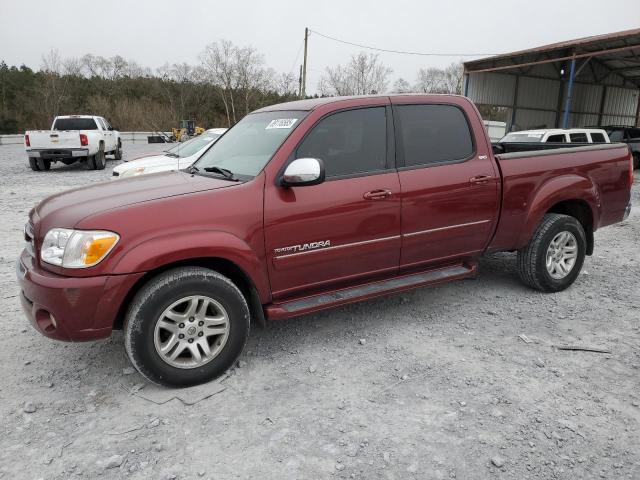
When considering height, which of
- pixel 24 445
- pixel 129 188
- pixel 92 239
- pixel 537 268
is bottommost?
pixel 24 445

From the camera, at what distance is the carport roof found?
18.8 meters

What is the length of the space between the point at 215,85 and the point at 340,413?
5688 centimetres

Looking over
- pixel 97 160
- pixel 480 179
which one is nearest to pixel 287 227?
pixel 480 179

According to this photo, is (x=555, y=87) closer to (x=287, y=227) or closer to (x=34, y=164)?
(x=34, y=164)

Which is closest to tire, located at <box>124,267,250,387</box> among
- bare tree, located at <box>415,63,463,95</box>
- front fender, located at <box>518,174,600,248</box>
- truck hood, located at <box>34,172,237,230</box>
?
truck hood, located at <box>34,172,237,230</box>

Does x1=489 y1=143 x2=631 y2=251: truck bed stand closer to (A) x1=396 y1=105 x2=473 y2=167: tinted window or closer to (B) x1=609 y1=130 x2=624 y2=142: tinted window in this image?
(A) x1=396 y1=105 x2=473 y2=167: tinted window

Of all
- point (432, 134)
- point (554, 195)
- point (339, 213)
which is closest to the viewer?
point (339, 213)

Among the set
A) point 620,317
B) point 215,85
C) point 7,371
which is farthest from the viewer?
point 215,85

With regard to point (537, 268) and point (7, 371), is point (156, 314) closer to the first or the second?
point (7, 371)

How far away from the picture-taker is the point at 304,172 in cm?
309

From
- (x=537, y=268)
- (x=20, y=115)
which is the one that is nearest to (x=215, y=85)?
(x=20, y=115)

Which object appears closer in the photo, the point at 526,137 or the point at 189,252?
the point at 189,252

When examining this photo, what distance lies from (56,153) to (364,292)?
1428cm

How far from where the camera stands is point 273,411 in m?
2.84
